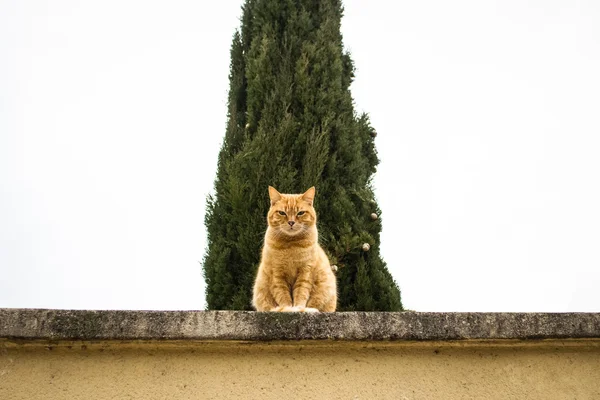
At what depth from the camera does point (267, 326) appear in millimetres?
1688

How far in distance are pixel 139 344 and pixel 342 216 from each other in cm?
334

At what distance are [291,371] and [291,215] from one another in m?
1.49

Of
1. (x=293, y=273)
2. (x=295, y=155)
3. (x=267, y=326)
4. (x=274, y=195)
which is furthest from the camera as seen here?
(x=295, y=155)

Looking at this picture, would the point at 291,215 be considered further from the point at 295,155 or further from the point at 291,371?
the point at 295,155

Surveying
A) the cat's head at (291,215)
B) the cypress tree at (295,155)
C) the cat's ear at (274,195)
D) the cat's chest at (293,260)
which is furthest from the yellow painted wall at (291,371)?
the cypress tree at (295,155)

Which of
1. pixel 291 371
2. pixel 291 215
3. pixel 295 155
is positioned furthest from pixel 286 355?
pixel 295 155

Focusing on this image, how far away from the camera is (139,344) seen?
1691 millimetres

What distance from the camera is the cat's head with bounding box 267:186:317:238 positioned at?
3.05 m

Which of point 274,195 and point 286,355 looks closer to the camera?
point 286,355

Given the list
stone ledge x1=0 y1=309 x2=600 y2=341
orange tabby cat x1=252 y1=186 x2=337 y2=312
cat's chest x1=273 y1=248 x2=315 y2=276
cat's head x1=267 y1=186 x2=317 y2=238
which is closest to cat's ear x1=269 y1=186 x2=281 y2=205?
cat's head x1=267 y1=186 x2=317 y2=238

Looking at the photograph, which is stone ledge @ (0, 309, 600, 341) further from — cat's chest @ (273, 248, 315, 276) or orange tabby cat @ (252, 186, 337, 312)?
cat's chest @ (273, 248, 315, 276)

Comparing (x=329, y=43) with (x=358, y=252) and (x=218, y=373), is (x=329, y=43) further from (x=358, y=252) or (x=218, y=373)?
(x=218, y=373)

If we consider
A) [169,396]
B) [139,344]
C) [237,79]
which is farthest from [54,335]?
[237,79]

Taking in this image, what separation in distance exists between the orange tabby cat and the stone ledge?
0.98 meters
